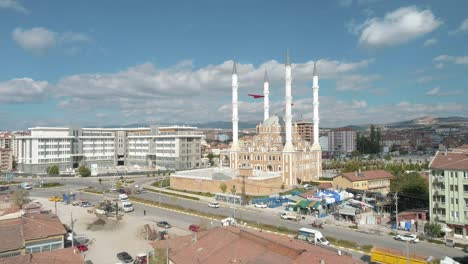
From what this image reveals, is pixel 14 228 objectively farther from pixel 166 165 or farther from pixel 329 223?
pixel 166 165

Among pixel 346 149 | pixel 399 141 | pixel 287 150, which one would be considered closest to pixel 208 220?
pixel 287 150

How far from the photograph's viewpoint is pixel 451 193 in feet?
96.2

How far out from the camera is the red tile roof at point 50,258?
695 inches

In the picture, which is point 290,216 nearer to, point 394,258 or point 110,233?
point 394,258

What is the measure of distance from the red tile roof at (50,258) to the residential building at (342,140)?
144128mm

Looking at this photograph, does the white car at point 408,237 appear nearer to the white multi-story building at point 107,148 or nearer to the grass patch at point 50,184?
the grass patch at point 50,184

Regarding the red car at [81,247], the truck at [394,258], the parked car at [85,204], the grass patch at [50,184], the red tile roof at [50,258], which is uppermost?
the red tile roof at [50,258]

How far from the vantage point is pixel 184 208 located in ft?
131

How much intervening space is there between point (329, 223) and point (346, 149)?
12799 centimetres

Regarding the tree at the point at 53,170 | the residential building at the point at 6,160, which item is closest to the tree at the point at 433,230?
the tree at the point at 53,170

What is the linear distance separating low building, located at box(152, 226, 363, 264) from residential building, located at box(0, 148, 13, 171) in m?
84.2

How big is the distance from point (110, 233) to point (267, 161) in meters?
33.5

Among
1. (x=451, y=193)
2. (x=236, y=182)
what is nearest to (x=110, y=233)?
(x=236, y=182)

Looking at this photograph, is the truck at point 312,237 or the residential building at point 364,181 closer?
the truck at point 312,237
